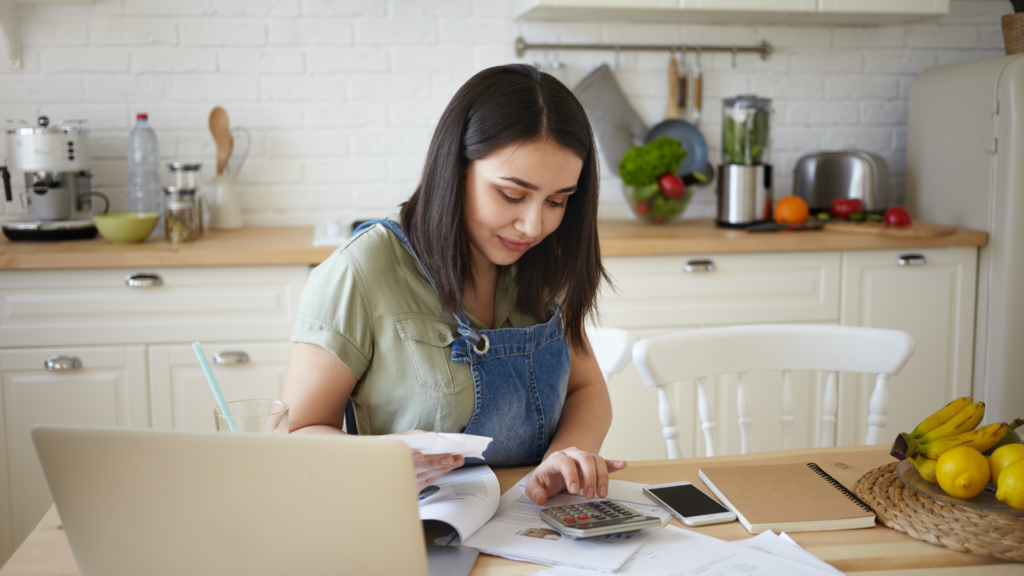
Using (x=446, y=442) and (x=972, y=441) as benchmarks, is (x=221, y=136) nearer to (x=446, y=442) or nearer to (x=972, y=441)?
(x=446, y=442)

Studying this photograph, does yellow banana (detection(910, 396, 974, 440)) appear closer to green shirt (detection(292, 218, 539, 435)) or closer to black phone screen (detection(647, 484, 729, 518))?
black phone screen (detection(647, 484, 729, 518))

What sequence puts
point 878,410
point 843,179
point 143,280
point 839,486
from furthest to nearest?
point 843,179
point 143,280
point 878,410
point 839,486

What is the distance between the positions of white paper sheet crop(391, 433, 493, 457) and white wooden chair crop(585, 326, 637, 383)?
0.63m

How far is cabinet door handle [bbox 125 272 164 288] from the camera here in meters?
2.10

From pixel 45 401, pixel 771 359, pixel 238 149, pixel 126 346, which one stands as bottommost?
pixel 45 401

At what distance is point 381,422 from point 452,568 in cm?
37

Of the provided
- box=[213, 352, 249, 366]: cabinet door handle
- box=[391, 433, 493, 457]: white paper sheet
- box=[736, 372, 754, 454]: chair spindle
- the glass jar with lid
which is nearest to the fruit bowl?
box=[736, 372, 754, 454]: chair spindle

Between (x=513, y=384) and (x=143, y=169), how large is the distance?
186cm

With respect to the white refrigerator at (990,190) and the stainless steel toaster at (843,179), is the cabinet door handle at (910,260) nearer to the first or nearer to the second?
the white refrigerator at (990,190)

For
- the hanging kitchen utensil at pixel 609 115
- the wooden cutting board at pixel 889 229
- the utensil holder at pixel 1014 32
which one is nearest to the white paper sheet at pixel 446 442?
the wooden cutting board at pixel 889 229

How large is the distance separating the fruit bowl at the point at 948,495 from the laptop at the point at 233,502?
61 cm

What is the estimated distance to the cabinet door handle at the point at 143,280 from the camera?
2.10 m

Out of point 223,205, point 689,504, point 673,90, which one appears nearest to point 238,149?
point 223,205

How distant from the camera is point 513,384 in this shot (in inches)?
45.4
